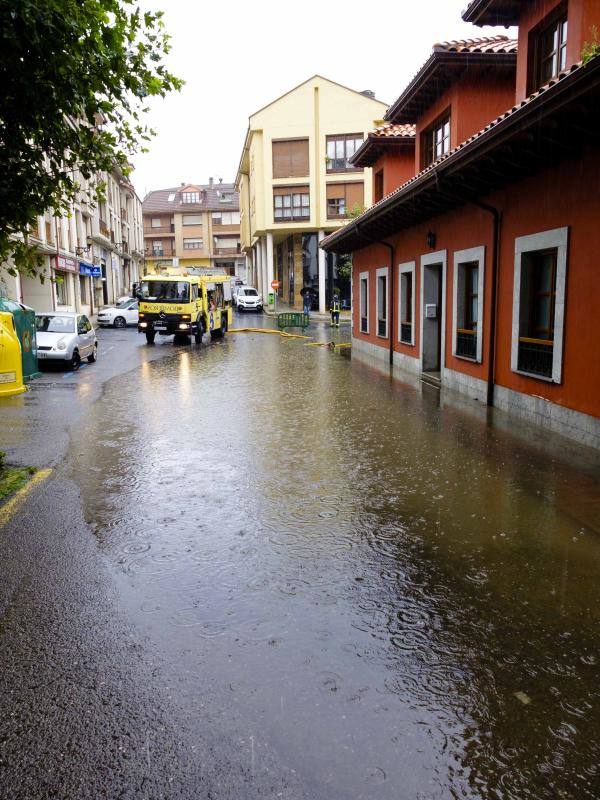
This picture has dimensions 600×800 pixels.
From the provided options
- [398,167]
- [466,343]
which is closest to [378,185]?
[398,167]

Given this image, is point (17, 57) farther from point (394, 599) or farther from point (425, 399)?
point (425, 399)

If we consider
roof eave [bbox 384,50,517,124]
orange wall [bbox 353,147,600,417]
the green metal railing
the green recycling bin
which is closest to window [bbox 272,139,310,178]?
A: the green metal railing

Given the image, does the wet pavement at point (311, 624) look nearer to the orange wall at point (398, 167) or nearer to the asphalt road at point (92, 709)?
the asphalt road at point (92, 709)

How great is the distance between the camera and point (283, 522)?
5.59 metres

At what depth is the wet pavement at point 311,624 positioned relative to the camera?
8.78ft

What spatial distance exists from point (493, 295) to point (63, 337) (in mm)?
11249

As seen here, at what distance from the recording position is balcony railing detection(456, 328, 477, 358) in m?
12.1

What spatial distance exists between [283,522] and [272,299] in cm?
4431

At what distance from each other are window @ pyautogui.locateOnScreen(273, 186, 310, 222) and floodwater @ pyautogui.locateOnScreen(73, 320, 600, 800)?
124 feet

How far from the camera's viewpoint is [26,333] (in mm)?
14789

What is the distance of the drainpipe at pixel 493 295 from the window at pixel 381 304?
808cm

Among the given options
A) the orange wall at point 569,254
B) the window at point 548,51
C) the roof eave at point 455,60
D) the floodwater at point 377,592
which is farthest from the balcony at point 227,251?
the floodwater at point 377,592

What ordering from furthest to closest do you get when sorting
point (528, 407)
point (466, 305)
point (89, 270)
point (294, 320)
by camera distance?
point (89, 270)
point (294, 320)
point (466, 305)
point (528, 407)

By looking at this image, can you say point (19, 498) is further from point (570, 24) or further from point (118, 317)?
point (118, 317)
